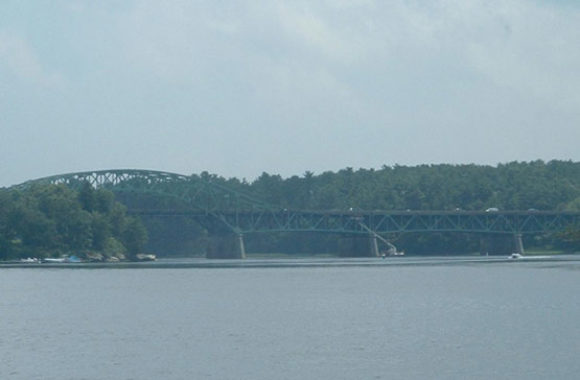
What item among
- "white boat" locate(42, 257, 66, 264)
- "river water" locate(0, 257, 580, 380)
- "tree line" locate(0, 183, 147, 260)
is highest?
"tree line" locate(0, 183, 147, 260)

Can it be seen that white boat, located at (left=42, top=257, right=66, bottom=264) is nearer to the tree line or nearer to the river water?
the tree line

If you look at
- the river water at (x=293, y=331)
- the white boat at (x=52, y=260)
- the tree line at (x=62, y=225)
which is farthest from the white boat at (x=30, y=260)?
the river water at (x=293, y=331)

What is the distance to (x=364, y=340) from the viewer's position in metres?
55.6

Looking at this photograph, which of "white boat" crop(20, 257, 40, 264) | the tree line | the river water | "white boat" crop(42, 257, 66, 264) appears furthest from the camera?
"white boat" crop(42, 257, 66, 264)

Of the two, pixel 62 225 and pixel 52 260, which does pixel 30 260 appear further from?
pixel 62 225

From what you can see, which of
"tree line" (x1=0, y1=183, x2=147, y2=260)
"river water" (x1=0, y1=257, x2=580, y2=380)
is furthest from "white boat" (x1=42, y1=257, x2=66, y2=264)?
"river water" (x1=0, y1=257, x2=580, y2=380)

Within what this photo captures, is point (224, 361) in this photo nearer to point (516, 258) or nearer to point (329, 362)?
point (329, 362)

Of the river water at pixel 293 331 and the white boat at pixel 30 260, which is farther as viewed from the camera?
the white boat at pixel 30 260

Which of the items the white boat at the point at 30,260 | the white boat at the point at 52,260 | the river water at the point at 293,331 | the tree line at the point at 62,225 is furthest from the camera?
the white boat at the point at 52,260

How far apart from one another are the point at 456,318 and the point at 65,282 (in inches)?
2169

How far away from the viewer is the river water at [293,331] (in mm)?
46312

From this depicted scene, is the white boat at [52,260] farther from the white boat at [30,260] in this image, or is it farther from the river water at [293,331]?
the river water at [293,331]

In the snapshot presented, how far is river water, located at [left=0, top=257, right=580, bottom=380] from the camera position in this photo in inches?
1823

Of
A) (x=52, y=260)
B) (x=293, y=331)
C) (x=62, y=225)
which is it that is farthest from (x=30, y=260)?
(x=293, y=331)
